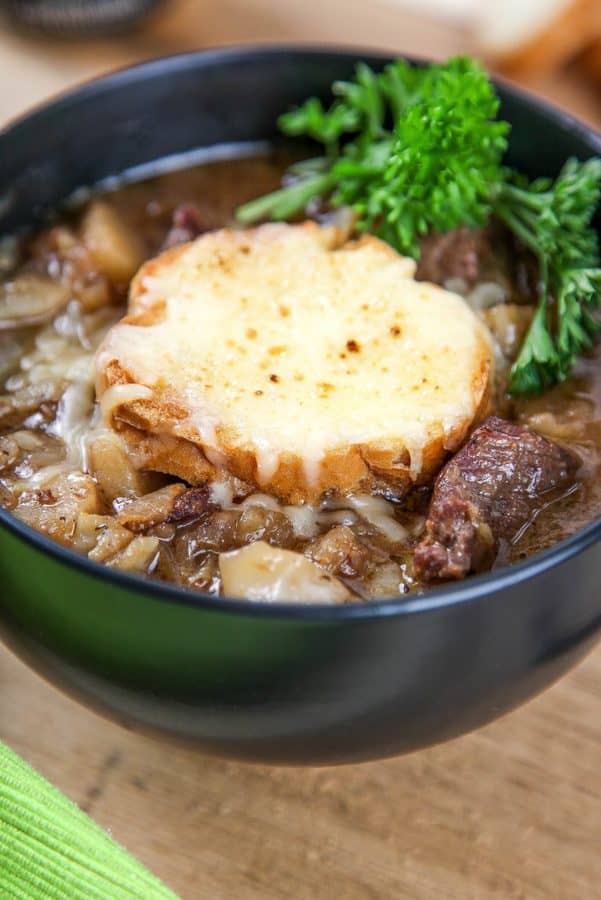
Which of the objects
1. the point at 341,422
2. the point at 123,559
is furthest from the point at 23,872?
the point at 341,422

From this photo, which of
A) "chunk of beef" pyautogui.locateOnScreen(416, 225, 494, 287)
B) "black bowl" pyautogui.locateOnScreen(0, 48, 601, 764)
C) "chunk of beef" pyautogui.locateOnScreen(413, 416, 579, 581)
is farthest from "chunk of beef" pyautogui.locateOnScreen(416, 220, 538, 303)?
"black bowl" pyautogui.locateOnScreen(0, 48, 601, 764)

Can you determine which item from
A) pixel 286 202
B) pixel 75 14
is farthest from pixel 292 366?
pixel 75 14

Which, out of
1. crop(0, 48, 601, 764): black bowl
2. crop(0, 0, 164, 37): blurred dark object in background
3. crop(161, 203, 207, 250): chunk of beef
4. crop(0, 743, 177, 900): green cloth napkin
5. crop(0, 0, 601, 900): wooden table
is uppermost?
crop(0, 0, 164, 37): blurred dark object in background

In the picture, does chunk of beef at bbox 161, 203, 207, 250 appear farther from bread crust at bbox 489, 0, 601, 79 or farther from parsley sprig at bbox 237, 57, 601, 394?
bread crust at bbox 489, 0, 601, 79

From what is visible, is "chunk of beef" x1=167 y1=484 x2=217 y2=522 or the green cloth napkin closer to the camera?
the green cloth napkin

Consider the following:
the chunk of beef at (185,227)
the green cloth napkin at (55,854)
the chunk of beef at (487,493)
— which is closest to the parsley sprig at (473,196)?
the chunk of beef at (185,227)

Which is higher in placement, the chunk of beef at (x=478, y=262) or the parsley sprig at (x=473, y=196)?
the parsley sprig at (x=473, y=196)

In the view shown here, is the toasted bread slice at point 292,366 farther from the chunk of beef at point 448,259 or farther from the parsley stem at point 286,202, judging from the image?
the parsley stem at point 286,202
